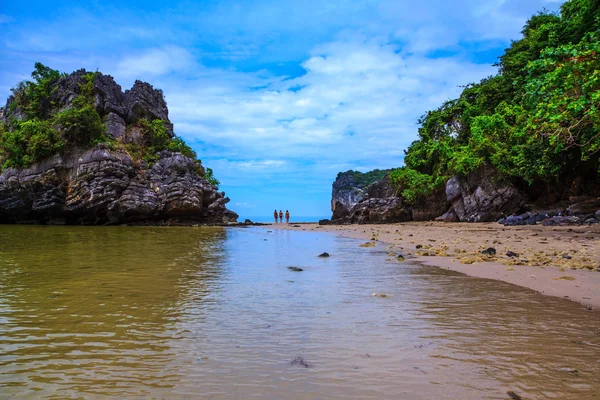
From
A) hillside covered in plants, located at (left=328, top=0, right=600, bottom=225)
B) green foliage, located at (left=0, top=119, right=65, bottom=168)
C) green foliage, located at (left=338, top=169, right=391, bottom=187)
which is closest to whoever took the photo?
hillside covered in plants, located at (left=328, top=0, right=600, bottom=225)

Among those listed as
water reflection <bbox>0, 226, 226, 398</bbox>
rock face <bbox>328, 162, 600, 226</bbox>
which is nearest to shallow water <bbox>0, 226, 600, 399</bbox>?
water reflection <bbox>0, 226, 226, 398</bbox>

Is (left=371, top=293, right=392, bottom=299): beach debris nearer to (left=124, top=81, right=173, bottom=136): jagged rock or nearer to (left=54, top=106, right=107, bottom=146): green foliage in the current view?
(left=54, top=106, right=107, bottom=146): green foliage

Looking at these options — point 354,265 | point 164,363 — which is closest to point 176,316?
point 164,363

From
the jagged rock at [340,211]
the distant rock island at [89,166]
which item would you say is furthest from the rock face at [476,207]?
the distant rock island at [89,166]

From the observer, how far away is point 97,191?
34031mm

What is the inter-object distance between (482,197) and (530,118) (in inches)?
520

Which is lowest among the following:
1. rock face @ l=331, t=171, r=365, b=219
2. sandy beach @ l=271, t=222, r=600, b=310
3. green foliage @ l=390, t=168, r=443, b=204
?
sandy beach @ l=271, t=222, r=600, b=310

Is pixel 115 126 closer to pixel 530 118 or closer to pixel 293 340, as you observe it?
pixel 530 118

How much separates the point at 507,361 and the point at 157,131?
4665 centimetres

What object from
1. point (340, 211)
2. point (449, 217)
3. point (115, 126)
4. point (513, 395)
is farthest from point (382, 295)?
point (115, 126)

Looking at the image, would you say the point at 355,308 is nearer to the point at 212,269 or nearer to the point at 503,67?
the point at 212,269

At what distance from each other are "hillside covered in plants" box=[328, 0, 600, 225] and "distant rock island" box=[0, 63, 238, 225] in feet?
75.4

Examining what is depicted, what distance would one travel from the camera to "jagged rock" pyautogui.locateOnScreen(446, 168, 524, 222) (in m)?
26.1

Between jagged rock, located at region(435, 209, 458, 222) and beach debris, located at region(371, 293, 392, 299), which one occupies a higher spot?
jagged rock, located at region(435, 209, 458, 222)
